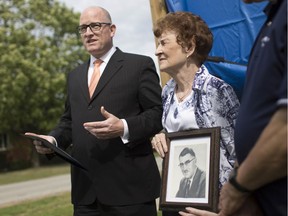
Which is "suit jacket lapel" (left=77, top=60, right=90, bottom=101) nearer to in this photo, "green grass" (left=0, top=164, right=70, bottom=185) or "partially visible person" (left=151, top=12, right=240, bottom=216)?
"partially visible person" (left=151, top=12, right=240, bottom=216)

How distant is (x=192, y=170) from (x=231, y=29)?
4.85ft

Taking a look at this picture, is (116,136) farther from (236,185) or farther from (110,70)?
(236,185)

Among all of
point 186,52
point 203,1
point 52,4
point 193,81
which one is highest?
point 52,4

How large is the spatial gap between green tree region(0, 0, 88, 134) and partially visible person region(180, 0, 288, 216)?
78.5 feet

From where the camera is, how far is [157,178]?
3260mm

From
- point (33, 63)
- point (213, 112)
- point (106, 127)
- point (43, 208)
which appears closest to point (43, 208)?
point (43, 208)

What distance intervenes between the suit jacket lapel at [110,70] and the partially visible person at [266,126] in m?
1.72

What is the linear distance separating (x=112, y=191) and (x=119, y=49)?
3.60 ft

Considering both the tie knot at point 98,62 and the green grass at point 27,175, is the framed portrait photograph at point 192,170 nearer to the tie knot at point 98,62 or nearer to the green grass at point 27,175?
the tie knot at point 98,62

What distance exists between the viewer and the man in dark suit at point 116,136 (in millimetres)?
3123

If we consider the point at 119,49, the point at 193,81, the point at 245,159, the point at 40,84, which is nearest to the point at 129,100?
the point at 119,49

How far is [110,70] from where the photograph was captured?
3303 mm

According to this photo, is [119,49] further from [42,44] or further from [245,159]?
[42,44]

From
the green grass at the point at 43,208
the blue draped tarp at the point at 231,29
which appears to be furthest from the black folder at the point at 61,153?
the green grass at the point at 43,208
